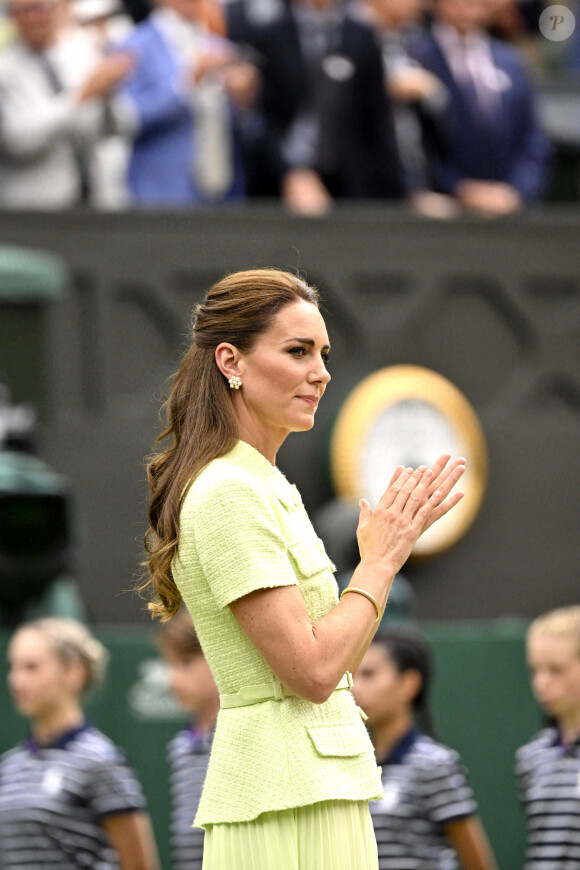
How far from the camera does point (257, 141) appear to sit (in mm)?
6305

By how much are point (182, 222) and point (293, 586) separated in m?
4.34

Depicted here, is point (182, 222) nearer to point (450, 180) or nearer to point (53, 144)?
point (53, 144)

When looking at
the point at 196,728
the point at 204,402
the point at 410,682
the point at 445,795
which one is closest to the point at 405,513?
the point at 204,402

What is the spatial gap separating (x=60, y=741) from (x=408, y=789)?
88 centimetres

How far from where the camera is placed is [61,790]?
12.5ft

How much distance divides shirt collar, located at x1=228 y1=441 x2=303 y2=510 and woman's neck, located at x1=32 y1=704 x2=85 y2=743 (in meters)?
2.06

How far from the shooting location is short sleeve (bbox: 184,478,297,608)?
1.95 m

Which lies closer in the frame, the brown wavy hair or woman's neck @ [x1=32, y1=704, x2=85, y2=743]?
the brown wavy hair

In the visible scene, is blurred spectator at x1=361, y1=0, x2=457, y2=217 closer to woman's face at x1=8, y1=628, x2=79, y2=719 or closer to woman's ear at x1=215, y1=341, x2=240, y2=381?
woman's face at x1=8, y1=628, x2=79, y2=719

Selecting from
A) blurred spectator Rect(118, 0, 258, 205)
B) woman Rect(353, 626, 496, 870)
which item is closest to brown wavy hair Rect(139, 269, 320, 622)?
woman Rect(353, 626, 496, 870)

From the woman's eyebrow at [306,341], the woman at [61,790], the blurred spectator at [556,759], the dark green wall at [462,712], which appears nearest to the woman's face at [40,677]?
the woman at [61,790]

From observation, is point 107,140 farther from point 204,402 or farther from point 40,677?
point 204,402

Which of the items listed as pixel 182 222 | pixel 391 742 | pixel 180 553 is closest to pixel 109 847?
pixel 391 742

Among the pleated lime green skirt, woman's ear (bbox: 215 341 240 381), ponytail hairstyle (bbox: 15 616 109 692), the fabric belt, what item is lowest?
the pleated lime green skirt
